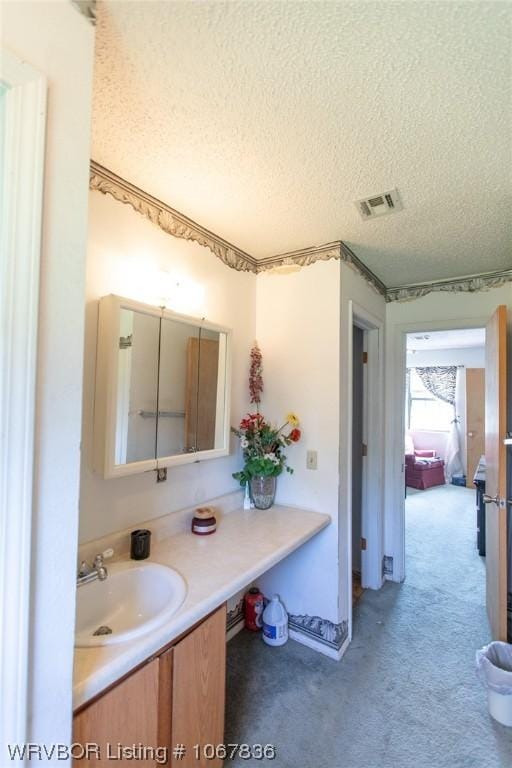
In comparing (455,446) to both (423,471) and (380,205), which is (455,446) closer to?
(423,471)

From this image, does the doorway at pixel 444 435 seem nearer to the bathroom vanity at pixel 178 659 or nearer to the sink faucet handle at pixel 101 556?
the bathroom vanity at pixel 178 659

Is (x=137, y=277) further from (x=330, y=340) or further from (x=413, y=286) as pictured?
(x=413, y=286)

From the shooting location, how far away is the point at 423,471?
18.7ft

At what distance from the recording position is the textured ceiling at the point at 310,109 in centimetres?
84

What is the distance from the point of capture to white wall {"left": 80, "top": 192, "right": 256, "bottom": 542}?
1354 mm

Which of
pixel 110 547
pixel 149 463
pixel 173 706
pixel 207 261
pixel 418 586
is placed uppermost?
pixel 207 261

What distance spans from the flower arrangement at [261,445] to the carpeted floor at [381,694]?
1.01m

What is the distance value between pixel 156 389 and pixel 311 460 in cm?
102

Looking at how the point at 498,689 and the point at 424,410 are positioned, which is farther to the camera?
the point at 424,410

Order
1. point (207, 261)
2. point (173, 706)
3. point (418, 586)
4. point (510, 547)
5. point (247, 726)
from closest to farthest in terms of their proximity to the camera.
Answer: point (173, 706)
point (247, 726)
point (207, 261)
point (510, 547)
point (418, 586)

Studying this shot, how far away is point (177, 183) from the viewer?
1491mm

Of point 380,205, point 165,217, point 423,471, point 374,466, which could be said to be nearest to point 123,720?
point 165,217

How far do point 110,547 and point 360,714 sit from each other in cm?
138

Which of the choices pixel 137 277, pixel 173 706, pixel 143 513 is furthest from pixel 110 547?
pixel 137 277
